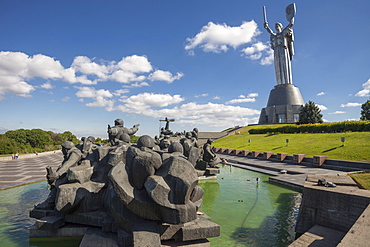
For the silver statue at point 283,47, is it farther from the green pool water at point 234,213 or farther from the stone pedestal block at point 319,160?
the green pool water at point 234,213

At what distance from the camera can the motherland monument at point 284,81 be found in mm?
51750

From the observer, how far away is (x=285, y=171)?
554 inches

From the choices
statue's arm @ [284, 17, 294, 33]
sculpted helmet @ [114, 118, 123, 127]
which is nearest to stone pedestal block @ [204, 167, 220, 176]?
sculpted helmet @ [114, 118, 123, 127]

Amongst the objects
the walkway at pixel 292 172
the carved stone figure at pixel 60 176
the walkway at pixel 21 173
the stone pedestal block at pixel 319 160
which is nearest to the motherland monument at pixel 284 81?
the walkway at pixel 292 172

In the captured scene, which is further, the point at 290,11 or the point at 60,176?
the point at 290,11

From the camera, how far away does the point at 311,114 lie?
4162cm

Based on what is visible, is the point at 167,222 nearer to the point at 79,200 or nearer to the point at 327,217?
the point at 79,200

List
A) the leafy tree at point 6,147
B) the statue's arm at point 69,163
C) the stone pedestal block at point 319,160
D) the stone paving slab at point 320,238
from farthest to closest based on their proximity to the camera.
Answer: the leafy tree at point 6,147
the stone pedestal block at point 319,160
the statue's arm at point 69,163
the stone paving slab at point 320,238

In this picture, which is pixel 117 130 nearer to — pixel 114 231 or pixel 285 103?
pixel 114 231

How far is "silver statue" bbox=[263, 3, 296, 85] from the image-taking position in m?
51.4

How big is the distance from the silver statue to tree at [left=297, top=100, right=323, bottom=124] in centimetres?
1386

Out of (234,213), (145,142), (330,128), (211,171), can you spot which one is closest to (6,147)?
(211,171)

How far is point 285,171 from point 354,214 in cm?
947

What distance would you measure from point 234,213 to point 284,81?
5351 cm
